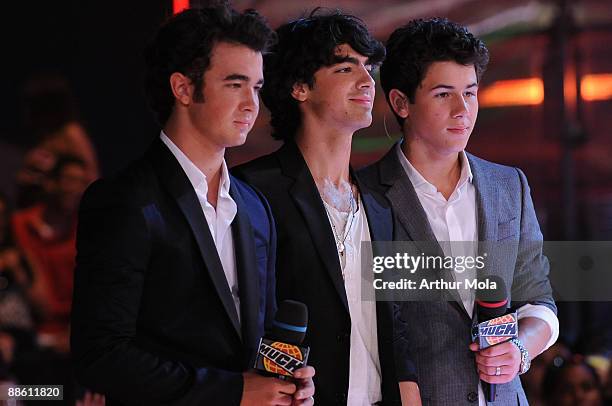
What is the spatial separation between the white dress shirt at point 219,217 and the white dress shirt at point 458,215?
2.62 ft

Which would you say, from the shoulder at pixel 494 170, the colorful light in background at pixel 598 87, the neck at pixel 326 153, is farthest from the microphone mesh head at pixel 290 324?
the colorful light in background at pixel 598 87

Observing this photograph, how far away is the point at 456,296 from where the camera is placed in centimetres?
279

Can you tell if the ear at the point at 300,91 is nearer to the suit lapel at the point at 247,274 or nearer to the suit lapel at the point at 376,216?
the suit lapel at the point at 376,216

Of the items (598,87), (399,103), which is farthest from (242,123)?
(598,87)

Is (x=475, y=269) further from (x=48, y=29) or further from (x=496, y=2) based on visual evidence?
(x=48, y=29)

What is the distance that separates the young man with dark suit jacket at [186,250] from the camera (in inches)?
80.8

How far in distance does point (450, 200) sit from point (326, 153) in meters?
0.45

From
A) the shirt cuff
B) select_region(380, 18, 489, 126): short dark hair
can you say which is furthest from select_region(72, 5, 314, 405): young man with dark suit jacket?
the shirt cuff

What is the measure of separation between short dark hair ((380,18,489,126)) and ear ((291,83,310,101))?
0.37m

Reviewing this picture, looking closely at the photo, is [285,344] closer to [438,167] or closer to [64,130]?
[438,167]

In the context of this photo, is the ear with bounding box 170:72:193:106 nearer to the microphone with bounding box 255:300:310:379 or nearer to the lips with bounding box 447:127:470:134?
the microphone with bounding box 255:300:310:379

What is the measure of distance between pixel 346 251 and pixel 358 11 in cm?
105

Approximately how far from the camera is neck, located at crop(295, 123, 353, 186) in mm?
2719

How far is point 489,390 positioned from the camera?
2.71m
